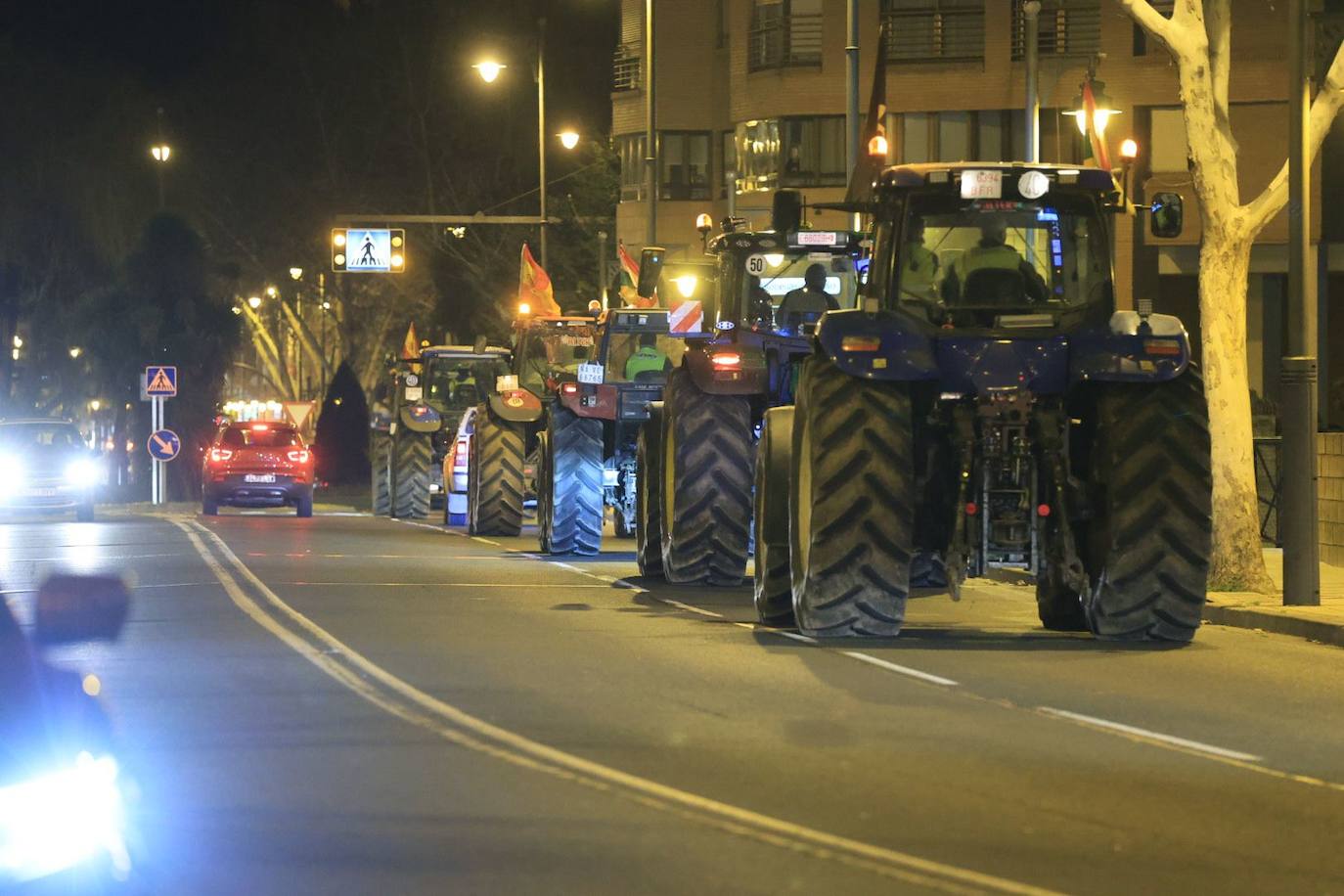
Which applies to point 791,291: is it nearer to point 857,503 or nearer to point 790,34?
point 857,503

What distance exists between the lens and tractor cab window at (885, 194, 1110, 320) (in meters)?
16.7

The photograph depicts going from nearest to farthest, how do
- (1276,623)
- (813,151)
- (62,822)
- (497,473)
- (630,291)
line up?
(62,822) < (1276,623) < (497,473) < (630,291) < (813,151)

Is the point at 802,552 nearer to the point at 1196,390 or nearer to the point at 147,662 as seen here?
the point at 1196,390

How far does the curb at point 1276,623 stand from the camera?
17422 millimetres

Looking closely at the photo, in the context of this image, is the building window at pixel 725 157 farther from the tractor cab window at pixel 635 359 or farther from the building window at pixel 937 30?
the tractor cab window at pixel 635 359

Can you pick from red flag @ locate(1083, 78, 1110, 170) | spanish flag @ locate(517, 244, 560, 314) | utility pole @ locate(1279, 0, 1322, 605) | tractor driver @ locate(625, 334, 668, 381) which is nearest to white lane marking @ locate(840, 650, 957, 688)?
utility pole @ locate(1279, 0, 1322, 605)

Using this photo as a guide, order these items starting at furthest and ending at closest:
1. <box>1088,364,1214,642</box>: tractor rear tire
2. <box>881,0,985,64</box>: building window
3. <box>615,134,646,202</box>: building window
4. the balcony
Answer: the balcony → <box>615,134,646,202</box>: building window → <box>881,0,985,64</box>: building window → <box>1088,364,1214,642</box>: tractor rear tire

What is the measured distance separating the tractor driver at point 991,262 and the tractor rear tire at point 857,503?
3.36 ft

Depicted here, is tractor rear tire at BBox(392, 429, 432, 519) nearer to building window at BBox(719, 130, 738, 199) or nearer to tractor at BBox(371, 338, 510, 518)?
tractor at BBox(371, 338, 510, 518)

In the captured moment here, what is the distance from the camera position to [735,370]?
21.1 metres

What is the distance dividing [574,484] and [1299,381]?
396 inches

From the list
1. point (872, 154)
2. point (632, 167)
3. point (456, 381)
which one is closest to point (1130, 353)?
point (872, 154)

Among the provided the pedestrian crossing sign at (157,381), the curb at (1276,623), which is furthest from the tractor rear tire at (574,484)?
the pedestrian crossing sign at (157,381)

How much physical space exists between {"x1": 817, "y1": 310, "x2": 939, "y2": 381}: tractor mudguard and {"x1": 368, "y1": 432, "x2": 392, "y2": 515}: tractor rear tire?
1141 inches
